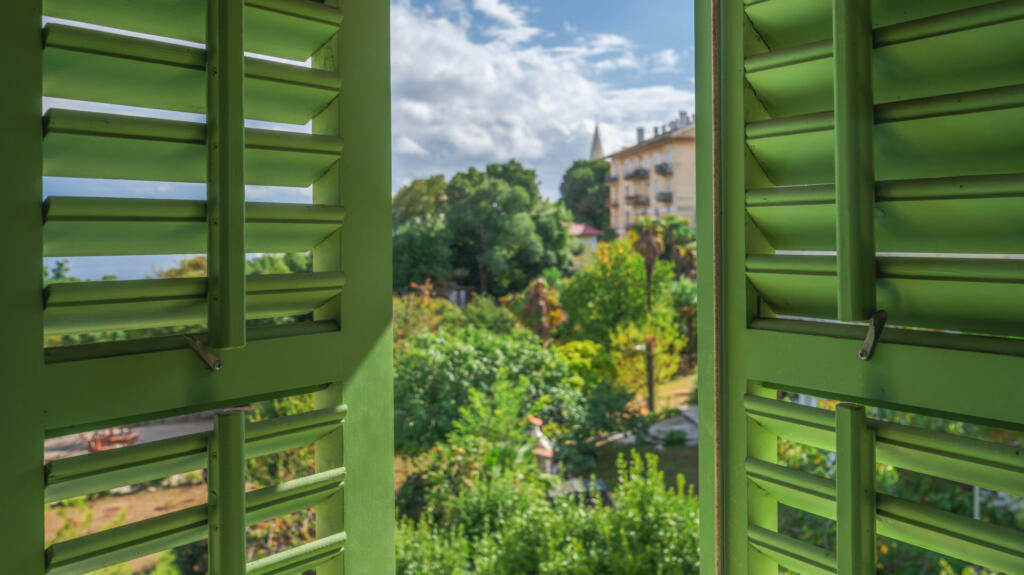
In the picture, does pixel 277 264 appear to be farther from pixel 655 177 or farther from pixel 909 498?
pixel 655 177

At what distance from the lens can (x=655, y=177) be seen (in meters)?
11.7

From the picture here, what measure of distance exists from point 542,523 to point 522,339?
388cm

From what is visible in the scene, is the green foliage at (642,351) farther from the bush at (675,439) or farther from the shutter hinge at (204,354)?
the shutter hinge at (204,354)

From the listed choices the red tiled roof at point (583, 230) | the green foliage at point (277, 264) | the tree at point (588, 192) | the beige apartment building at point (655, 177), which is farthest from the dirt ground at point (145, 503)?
the tree at point (588, 192)

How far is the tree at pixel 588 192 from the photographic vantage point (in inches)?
499

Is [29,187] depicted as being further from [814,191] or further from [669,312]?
[669,312]

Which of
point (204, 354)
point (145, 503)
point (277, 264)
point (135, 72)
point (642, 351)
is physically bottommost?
point (145, 503)

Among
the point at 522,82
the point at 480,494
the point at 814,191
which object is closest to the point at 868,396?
the point at 814,191

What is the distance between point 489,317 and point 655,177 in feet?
16.1

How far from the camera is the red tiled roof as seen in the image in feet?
41.1

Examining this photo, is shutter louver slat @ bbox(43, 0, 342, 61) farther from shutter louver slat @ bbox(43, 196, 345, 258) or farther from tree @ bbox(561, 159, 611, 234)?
tree @ bbox(561, 159, 611, 234)

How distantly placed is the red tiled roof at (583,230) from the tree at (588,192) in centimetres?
13

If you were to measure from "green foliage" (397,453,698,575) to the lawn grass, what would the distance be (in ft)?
7.08

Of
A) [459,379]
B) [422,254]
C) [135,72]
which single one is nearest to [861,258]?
[135,72]
